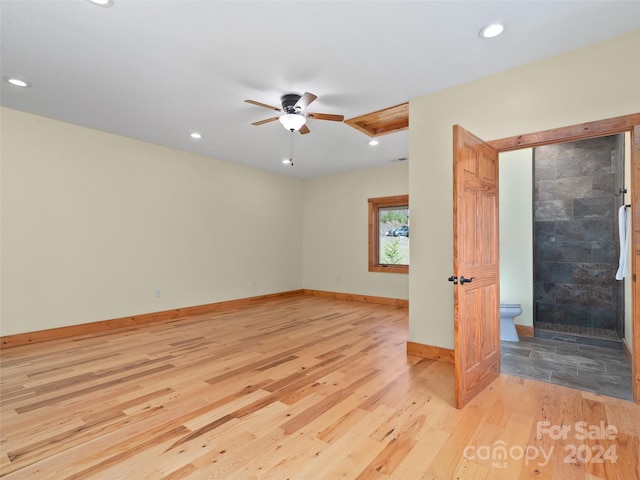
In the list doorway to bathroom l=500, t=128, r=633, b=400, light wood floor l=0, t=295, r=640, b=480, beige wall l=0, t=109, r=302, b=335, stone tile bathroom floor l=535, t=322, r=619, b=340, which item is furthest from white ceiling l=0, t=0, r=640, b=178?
stone tile bathroom floor l=535, t=322, r=619, b=340

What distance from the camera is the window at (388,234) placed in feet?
21.1

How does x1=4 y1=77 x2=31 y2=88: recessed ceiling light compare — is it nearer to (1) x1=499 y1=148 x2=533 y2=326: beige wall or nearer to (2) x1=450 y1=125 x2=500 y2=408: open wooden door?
(2) x1=450 y1=125 x2=500 y2=408: open wooden door

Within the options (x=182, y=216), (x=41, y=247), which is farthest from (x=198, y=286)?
(x=41, y=247)

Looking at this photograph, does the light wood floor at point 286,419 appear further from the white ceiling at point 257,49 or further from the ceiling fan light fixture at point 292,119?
the white ceiling at point 257,49

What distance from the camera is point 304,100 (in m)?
3.10

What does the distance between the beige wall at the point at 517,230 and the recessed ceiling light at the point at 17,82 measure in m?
5.56

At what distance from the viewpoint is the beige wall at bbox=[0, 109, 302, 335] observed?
12.6 feet

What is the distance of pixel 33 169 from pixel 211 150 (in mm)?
2321

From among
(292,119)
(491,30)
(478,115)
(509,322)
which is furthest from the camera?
(509,322)

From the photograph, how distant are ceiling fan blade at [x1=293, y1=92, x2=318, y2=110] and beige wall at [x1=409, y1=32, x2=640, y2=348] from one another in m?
1.16

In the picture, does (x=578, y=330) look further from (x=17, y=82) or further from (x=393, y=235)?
(x=17, y=82)

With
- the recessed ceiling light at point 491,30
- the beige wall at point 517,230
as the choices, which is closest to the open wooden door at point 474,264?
the recessed ceiling light at point 491,30

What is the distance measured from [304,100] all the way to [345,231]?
4.11 meters

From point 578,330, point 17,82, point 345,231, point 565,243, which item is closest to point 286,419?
point 17,82
